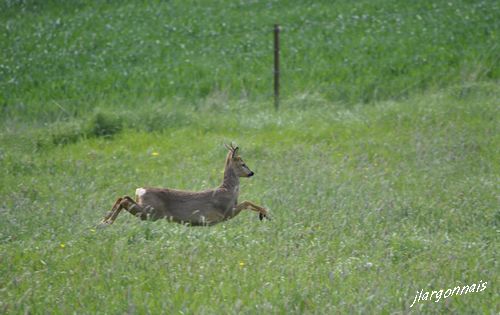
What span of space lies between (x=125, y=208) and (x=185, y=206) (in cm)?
62

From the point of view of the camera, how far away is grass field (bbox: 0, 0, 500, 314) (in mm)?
6469

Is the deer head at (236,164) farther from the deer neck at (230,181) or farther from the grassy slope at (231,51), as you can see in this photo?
the grassy slope at (231,51)

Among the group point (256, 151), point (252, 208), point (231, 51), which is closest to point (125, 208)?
point (252, 208)

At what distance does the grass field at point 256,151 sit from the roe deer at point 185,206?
18 cm

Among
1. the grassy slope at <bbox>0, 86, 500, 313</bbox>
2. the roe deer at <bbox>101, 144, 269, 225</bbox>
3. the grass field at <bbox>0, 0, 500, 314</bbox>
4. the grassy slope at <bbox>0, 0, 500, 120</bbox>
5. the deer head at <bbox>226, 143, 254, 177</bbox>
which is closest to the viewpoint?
the grassy slope at <bbox>0, 86, 500, 313</bbox>

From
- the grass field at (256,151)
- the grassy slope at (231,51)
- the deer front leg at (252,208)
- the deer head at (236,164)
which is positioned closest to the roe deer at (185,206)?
the deer front leg at (252,208)

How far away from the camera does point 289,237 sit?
8.01m

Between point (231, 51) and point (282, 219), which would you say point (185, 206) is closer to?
point (282, 219)

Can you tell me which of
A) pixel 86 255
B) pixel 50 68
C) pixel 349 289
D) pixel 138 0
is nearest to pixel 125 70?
pixel 50 68

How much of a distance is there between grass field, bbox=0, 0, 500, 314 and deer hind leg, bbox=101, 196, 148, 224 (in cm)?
13

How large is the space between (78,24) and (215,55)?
481 centimetres

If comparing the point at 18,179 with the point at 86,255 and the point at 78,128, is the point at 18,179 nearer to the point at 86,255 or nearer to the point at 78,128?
the point at 78,128

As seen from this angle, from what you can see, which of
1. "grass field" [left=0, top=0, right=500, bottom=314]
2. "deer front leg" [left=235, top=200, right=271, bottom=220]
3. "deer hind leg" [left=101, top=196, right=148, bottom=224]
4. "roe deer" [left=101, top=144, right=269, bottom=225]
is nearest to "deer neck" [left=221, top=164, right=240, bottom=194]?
"roe deer" [left=101, top=144, right=269, bottom=225]

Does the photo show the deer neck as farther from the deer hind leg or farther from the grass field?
the deer hind leg
